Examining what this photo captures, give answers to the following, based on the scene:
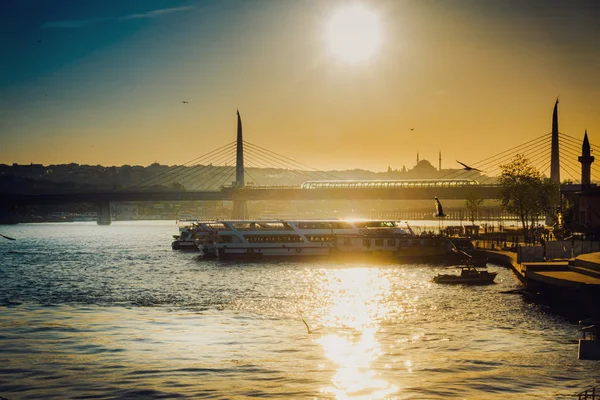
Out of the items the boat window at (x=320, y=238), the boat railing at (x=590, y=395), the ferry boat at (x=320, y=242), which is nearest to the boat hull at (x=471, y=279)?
the ferry boat at (x=320, y=242)

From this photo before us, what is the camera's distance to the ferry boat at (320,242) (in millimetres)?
96562

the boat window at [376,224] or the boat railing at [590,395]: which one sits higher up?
the boat window at [376,224]

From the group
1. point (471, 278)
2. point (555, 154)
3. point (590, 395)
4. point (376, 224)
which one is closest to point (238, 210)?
point (555, 154)

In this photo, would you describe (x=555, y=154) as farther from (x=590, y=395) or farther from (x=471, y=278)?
(x=590, y=395)

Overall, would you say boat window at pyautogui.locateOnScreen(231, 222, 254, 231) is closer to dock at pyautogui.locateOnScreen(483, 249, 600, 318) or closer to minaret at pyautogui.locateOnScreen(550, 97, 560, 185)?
dock at pyautogui.locateOnScreen(483, 249, 600, 318)

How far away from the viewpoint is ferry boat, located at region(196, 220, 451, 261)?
96562 millimetres

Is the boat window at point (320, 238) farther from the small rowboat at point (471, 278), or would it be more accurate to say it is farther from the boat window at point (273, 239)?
the small rowboat at point (471, 278)

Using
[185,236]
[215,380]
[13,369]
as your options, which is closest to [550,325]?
[215,380]

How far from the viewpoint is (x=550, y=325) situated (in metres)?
42.5

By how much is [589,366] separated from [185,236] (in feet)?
308

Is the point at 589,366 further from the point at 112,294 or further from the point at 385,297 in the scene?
the point at 112,294

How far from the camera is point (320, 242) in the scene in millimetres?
99250

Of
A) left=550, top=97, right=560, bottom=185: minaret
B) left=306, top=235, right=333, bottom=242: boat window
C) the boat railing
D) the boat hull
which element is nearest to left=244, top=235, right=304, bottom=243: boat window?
left=306, top=235, right=333, bottom=242: boat window

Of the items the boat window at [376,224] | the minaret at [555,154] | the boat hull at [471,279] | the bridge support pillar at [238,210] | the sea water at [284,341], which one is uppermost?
the minaret at [555,154]
